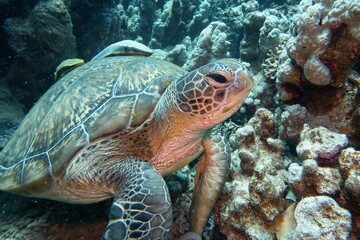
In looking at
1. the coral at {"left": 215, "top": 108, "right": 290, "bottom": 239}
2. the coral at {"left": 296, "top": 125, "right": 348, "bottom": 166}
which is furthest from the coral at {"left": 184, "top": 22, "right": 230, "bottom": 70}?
the coral at {"left": 296, "top": 125, "right": 348, "bottom": 166}

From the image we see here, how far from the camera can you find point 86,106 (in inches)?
99.3

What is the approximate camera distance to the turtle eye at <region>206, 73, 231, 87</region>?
6.46 ft

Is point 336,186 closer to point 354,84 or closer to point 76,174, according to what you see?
point 354,84

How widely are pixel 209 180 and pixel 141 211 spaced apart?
0.84 metres

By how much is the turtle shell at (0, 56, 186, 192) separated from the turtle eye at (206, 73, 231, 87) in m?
0.73

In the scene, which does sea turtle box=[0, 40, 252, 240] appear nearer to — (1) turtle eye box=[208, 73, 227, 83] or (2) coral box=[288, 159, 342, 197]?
(1) turtle eye box=[208, 73, 227, 83]

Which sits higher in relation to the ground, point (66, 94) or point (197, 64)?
point (66, 94)

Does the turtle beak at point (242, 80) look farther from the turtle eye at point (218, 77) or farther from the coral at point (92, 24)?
the coral at point (92, 24)

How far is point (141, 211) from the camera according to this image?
1.78 meters

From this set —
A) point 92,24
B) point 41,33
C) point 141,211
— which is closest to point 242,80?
point 141,211

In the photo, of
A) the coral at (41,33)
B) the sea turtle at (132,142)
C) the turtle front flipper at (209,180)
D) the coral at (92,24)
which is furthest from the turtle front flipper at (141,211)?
the coral at (92,24)

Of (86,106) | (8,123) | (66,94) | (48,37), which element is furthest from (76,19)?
(86,106)

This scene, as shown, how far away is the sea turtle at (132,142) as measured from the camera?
1895 mm

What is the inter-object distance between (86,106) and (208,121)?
131 centimetres
